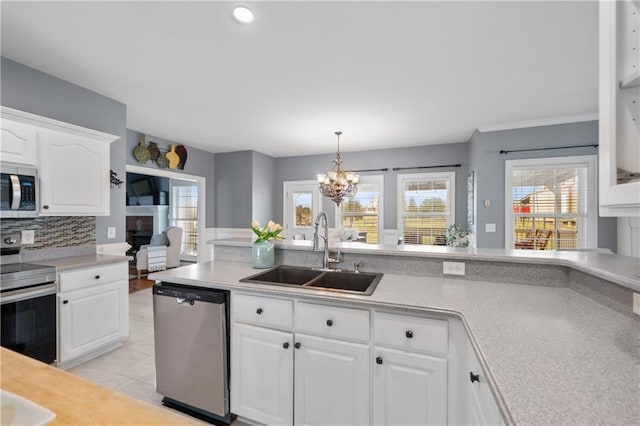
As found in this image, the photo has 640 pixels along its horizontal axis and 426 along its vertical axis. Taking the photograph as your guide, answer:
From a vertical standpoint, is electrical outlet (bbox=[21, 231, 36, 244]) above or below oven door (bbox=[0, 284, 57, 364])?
above

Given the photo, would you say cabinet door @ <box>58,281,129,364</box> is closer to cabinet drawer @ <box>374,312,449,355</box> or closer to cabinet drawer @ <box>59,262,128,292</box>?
cabinet drawer @ <box>59,262,128,292</box>

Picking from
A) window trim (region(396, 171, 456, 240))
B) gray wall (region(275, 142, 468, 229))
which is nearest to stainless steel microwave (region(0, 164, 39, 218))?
gray wall (region(275, 142, 468, 229))

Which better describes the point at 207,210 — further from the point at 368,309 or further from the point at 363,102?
the point at 368,309

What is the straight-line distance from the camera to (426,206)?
17.6ft

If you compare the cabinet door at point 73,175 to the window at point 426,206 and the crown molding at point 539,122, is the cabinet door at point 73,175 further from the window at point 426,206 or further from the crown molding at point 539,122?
the crown molding at point 539,122

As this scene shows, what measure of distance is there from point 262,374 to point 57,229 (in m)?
2.54

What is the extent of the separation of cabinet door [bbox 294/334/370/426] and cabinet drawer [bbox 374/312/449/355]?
5.3 inches

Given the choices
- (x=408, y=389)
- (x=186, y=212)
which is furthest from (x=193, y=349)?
(x=186, y=212)

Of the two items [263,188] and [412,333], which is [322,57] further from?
[263,188]

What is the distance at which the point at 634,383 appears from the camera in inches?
28.3

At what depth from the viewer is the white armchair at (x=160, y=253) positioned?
5669 mm

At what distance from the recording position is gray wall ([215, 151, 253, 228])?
18.5 ft

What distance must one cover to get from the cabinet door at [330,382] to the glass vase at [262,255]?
74 cm

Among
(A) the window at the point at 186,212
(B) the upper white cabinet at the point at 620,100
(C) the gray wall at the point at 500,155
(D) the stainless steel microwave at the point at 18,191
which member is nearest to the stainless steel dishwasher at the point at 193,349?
(D) the stainless steel microwave at the point at 18,191
